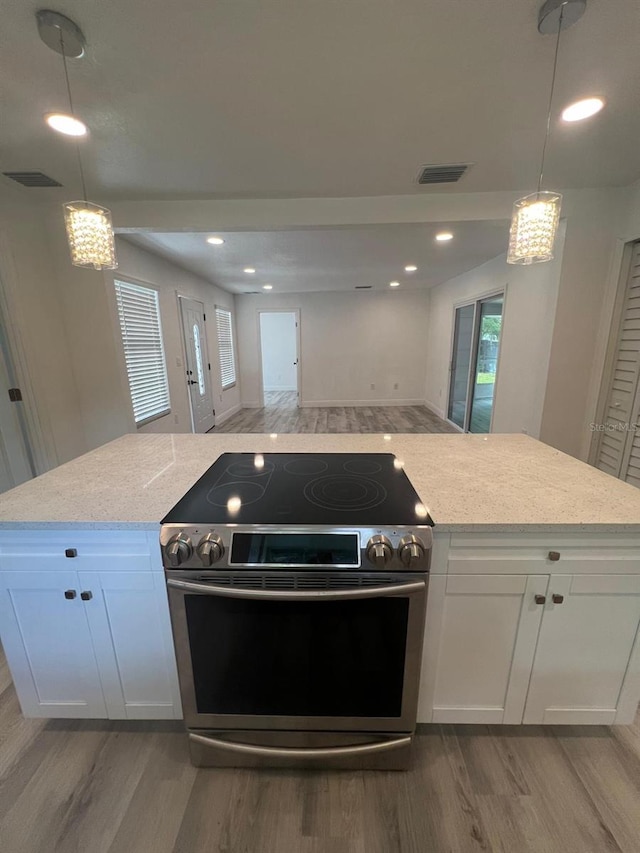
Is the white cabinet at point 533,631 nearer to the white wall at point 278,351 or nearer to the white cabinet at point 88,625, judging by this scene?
the white cabinet at point 88,625

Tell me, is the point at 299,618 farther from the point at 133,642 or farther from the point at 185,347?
the point at 185,347

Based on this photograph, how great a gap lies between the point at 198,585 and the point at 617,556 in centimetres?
132

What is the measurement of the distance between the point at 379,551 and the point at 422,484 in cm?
41

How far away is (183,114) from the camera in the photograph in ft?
5.56

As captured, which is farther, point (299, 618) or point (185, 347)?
point (185, 347)

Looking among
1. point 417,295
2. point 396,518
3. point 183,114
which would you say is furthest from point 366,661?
point 417,295

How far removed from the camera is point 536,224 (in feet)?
4.74

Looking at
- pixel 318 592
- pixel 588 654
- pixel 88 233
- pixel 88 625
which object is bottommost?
pixel 588 654

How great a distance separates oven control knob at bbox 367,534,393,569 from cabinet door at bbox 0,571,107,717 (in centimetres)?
100

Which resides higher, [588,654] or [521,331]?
[521,331]

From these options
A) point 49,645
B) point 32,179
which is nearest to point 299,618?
point 49,645

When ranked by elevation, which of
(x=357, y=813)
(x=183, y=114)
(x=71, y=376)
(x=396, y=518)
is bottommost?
(x=357, y=813)

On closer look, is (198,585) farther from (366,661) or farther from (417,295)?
(417,295)

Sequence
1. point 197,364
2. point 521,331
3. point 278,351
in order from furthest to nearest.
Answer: point 278,351
point 197,364
point 521,331
